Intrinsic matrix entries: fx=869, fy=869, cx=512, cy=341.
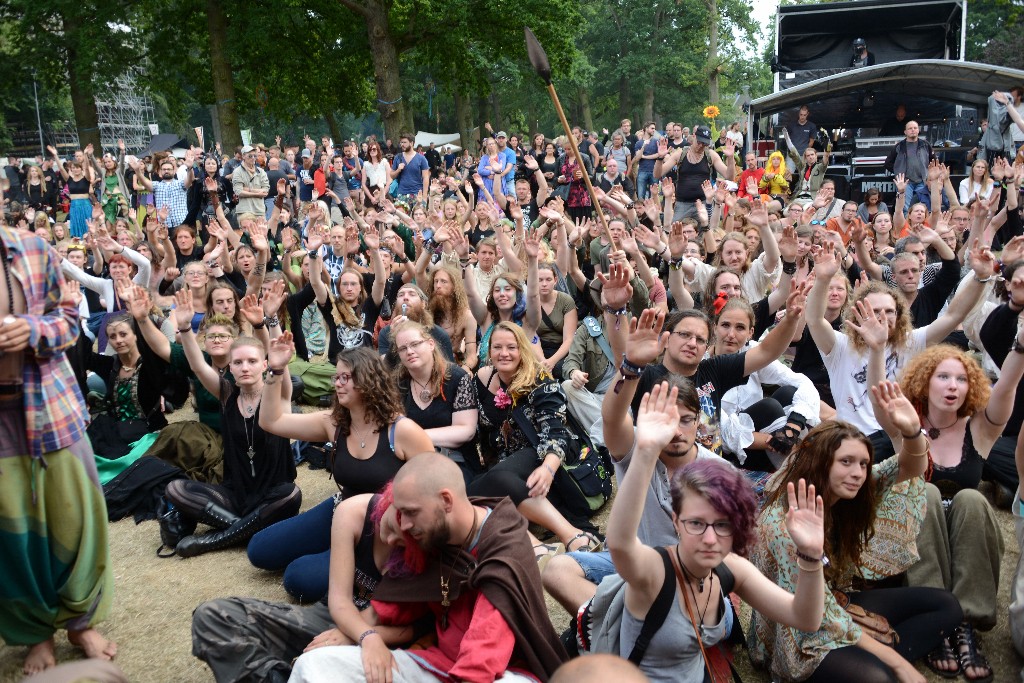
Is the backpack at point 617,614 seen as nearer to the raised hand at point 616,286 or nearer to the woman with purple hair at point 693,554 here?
the woman with purple hair at point 693,554

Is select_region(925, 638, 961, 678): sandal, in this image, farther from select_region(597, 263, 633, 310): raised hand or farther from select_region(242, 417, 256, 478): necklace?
select_region(242, 417, 256, 478): necklace

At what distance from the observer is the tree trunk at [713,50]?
43812 mm

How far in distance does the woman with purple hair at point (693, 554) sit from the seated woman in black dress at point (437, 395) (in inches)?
89.9

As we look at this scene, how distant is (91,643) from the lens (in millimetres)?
3842

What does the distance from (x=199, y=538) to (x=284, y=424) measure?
107 centimetres

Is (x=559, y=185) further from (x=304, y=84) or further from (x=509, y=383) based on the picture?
(x=304, y=84)

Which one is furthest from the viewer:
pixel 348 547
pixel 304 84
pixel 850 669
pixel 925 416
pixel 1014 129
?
pixel 304 84

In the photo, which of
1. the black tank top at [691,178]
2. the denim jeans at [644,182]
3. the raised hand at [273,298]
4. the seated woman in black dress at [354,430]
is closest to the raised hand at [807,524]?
the seated woman in black dress at [354,430]

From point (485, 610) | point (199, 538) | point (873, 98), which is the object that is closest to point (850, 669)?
point (485, 610)

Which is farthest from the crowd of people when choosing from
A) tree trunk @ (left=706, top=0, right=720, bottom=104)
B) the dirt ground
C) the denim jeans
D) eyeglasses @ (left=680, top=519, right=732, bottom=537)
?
tree trunk @ (left=706, top=0, right=720, bottom=104)

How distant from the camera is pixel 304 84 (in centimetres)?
2581

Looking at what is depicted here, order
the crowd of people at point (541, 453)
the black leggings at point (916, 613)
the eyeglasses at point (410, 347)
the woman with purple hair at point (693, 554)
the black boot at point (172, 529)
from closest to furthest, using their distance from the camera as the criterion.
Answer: the woman with purple hair at point (693, 554) → the crowd of people at point (541, 453) → the black leggings at point (916, 613) → the eyeglasses at point (410, 347) → the black boot at point (172, 529)

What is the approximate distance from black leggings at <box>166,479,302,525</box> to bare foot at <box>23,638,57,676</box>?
132 centimetres

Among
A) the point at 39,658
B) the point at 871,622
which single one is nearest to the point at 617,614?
the point at 871,622
